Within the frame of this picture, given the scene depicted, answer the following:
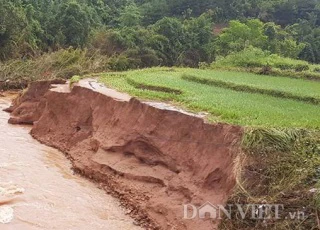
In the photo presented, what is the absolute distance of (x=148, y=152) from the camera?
32.4 ft

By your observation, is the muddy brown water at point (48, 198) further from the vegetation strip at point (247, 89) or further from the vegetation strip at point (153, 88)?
the vegetation strip at point (247, 89)

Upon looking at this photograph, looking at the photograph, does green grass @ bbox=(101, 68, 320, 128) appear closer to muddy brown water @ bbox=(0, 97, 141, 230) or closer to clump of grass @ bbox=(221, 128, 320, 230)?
clump of grass @ bbox=(221, 128, 320, 230)

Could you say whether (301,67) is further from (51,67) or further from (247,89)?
(51,67)

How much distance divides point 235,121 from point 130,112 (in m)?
3.14

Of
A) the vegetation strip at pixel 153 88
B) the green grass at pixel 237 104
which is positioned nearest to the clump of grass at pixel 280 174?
the green grass at pixel 237 104

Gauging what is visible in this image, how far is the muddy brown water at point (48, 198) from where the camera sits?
848 cm

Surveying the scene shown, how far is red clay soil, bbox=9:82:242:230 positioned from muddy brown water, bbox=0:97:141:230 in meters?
0.31

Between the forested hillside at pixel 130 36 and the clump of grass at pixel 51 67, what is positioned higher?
the forested hillside at pixel 130 36

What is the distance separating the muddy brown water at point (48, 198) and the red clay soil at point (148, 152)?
0.31 meters

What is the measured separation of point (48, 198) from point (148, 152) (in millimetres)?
2151

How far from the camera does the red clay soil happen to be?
8.02m

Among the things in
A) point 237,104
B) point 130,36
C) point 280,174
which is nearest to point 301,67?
point 237,104

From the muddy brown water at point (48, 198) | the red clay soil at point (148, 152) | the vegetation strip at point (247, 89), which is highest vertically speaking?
the vegetation strip at point (247, 89)

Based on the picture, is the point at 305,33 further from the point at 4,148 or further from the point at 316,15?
the point at 4,148
